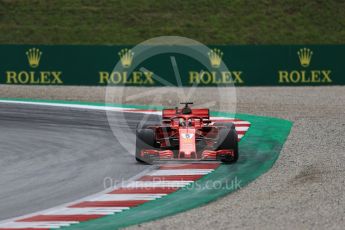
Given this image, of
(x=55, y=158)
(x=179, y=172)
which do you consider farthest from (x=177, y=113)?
(x=55, y=158)

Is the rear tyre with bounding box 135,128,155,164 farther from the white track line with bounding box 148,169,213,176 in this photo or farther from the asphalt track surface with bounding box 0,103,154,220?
the white track line with bounding box 148,169,213,176

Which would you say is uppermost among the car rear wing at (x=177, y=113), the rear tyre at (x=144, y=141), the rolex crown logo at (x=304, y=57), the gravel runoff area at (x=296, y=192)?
the rolex crown logo at (x=304, y=57)

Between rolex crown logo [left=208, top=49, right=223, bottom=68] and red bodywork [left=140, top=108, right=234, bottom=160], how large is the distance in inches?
697

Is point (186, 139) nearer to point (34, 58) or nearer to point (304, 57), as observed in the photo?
point (304, 57)

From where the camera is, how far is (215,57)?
33969 millimetres

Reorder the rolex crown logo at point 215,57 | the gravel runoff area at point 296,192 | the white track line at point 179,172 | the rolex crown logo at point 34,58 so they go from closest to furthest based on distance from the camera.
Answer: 1. the gravel runoff area at point 296,192
2. the white track line at point 179,172
3. the rolex crown logo at point 215,57
4. the rolex crown logo at point 34,58

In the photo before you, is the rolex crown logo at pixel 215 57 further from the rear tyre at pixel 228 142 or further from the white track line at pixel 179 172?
the white track line at pixel 179 172

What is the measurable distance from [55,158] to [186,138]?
8.96 feet

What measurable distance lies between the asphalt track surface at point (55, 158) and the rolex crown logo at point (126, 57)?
29.1ft

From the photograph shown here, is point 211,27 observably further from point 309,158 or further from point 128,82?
point 309,158

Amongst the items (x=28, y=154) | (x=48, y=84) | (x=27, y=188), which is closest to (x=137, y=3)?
(x=48, y=84)

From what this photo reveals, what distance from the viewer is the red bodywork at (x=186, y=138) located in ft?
48.3

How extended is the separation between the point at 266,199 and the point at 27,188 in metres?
3.51

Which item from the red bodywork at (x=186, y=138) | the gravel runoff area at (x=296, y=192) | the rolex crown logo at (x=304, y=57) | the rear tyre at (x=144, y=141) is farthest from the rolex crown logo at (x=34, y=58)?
the rear tyre at (x=144, y=141)
